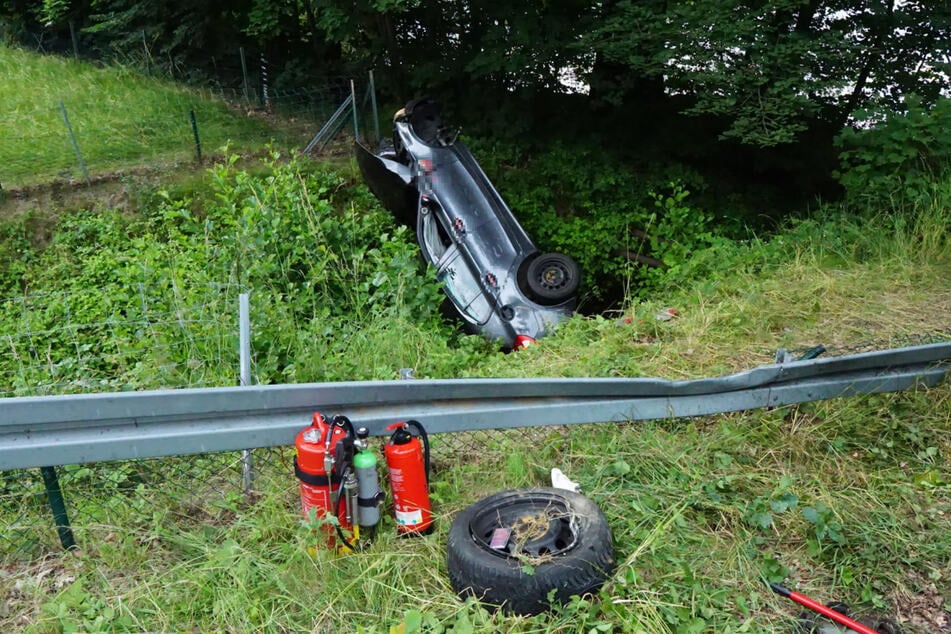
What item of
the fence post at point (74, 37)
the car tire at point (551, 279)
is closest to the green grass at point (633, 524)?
the car tire at point (551, 279)

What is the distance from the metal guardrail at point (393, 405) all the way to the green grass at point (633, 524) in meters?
0.13

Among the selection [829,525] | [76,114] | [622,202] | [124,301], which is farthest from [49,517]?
[76,114]

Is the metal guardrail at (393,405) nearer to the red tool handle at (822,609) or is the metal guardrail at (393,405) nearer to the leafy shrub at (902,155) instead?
the red tool handle at (822,609)

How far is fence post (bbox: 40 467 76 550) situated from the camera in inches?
111

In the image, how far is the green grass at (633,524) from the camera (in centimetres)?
254

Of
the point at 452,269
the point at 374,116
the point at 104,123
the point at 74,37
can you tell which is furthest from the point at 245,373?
the point at 74,37

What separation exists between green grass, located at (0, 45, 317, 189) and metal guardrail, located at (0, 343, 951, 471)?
26.3 feet

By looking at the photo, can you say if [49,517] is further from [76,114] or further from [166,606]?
[76,114]

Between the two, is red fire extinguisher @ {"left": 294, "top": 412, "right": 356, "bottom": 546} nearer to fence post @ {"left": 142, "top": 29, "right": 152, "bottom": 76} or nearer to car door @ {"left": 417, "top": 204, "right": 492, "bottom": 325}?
car door @ {"left": 417, "top": 204, "right": 492, "bottom": 325}

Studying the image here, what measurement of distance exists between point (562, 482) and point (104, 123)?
10.9 meters

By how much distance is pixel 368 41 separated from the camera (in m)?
12.2

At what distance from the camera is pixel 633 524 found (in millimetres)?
2854

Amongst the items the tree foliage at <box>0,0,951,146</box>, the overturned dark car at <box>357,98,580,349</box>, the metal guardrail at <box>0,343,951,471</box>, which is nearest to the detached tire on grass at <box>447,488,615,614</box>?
the metal guardrail at <box>0,343,951,471</box>

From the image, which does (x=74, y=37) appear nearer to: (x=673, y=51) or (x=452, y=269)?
(x=452, y=269)
